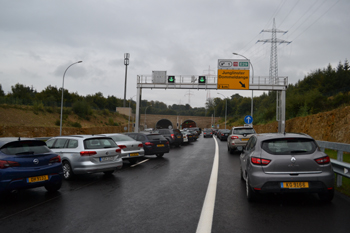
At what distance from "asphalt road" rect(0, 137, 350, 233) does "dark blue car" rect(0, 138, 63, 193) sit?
40 cm

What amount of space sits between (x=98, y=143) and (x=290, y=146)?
20.5 feet

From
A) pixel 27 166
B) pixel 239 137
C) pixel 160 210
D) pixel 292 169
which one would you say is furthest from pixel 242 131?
pixel 27 166

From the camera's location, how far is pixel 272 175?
5.75m

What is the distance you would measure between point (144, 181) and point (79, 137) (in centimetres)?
276

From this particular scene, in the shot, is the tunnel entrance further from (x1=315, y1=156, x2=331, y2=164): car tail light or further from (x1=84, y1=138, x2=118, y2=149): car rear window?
(x1=315, y1=156, x2=331, y2=164): car tail light

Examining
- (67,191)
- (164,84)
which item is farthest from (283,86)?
(67,191)

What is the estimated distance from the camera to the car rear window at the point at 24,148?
21.2 feet

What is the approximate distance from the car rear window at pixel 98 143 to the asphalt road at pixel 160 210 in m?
1.46

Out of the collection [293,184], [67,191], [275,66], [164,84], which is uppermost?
[275,66]

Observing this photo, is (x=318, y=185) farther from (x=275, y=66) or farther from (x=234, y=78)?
(x=275, y=66)

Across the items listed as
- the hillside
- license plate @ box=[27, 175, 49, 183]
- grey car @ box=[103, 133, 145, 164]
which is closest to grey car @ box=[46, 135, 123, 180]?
license plate @ box=[27, 175, 49, 183]

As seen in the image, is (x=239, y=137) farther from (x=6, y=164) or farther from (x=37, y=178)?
(x=6, y=164)

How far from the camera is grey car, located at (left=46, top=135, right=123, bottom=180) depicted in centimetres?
902

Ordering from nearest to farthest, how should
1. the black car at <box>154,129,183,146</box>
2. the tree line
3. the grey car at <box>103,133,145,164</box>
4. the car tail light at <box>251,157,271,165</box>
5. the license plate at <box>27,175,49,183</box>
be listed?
the car tail light at <box>251,157,271,165</box> < the license plate at <box>27,175,49,183</box> < the grey car at <box>103,133,145,164</box> < the black car at <box>154,129,183,146</box> < the tree line
